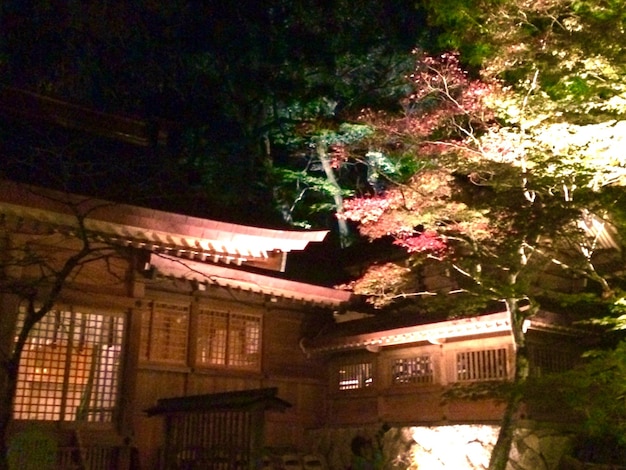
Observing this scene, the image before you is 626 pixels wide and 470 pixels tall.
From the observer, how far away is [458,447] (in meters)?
12.9

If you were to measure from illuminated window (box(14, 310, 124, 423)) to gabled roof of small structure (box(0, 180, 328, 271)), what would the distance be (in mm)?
1552

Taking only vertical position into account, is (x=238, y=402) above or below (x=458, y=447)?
above

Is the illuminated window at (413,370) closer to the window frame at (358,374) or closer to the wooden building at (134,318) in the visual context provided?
the window frame at (358,374)

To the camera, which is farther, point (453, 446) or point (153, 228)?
point (453, 446)

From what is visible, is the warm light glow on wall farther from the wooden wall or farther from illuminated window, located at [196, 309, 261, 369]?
illuminated window, located at [196, 309, 261, 369]

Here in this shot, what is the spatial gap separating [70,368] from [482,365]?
754 centimetres

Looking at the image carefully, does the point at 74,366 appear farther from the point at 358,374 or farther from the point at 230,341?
the point at 358,374

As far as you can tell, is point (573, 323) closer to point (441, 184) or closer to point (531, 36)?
point (441, 184)

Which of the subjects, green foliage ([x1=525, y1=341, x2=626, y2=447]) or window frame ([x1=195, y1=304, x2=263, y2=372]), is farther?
window frame ([x1=195, y1=304, x2=263, y2=372])

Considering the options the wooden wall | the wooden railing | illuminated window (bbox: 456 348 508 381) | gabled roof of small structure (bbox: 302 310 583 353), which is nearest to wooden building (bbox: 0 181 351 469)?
the wooden railing

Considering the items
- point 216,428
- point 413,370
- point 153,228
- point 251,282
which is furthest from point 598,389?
point 153,228

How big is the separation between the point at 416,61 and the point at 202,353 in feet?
47.1

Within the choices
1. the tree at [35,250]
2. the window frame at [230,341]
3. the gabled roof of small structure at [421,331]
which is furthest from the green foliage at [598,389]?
the tree at [35,250]

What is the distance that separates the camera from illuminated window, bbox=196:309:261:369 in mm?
13141
